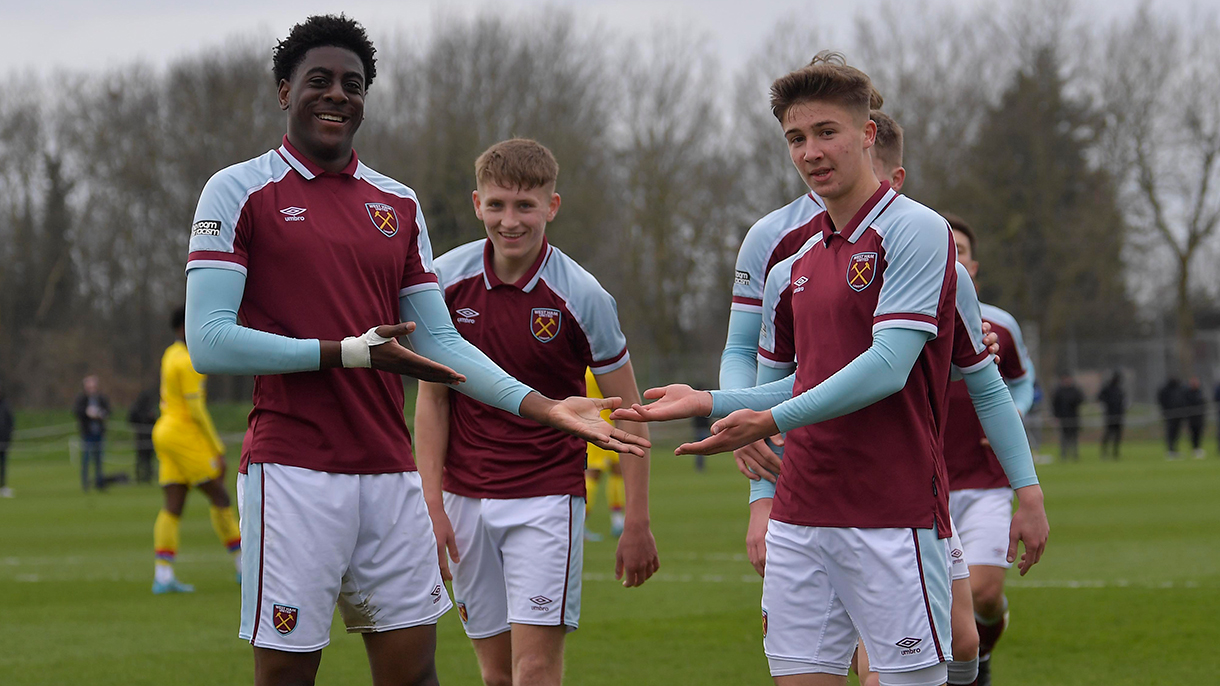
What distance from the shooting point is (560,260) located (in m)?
5.64

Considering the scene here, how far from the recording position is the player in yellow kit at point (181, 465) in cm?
1124

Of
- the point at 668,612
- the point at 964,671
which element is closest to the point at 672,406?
the point at 964,671

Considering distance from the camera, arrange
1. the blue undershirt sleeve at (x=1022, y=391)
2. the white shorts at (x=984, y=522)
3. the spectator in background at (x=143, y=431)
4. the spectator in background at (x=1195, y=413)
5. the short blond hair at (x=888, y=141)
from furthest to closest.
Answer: the spectator in background at (x=1195, y=413) < the spectator in background at (x=143, y=431) < the blue undershirt sleeve at (x=1022, y=391) < the white shorts at (x=984, y=522) < the short blond hair at (x=888, y=141)

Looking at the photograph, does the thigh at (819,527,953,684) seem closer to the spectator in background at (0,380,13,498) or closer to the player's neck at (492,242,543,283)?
the player's neck at (492,242,543,283)

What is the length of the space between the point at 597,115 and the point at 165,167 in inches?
552

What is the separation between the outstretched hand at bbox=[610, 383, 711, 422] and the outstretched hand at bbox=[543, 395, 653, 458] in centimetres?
12

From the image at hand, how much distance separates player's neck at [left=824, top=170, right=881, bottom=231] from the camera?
4.04m

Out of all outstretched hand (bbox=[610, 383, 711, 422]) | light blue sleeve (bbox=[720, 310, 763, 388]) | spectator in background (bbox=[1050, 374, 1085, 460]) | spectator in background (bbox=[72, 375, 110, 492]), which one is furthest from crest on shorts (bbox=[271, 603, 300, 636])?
spectator in background (bbox=[1050, 374, 1085, 460])

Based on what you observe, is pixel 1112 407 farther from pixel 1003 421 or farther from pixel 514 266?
pixel 1003 421

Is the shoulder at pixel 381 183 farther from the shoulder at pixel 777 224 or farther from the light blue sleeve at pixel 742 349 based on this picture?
the shoulder at pixel 777 224

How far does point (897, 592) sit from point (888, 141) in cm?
201

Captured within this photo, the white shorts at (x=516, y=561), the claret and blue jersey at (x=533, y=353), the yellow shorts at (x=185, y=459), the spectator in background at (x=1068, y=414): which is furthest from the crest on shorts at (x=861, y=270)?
the spectator in background at (x=1068, y=414)

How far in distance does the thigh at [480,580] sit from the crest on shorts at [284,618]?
1.60 metres

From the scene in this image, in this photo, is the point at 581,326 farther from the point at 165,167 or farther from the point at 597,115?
the point at 165,167
